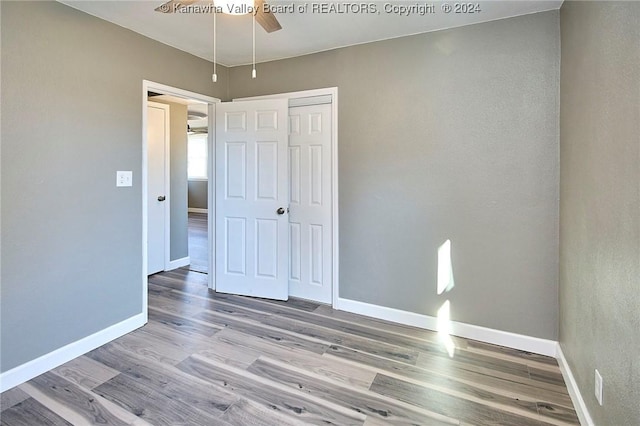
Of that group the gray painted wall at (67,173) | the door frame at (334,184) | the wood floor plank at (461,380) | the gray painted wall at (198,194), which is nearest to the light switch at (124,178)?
the gray painted wall at (67,173)

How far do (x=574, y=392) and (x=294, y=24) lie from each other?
310 centimetres

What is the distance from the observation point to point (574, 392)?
1838 millimetres

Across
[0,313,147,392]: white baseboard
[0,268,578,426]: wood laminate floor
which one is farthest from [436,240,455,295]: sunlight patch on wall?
[0,313,147,392]: white baseboard

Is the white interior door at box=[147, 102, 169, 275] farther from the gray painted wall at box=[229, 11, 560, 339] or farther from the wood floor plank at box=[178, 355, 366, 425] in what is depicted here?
the wood floor plank at box=[178, 355, 366, 425]

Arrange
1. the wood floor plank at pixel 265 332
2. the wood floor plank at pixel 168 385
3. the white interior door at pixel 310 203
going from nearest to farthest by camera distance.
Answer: the wood floor plank at pixel 168 385 → the wood floor plank at pixel 265 332 → the white interior door at pixel 310 203

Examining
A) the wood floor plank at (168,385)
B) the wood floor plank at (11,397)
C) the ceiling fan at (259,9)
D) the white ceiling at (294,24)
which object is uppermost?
the white ceiling at (294,24)

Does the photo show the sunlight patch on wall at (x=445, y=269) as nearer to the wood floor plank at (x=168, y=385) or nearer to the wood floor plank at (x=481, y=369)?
the wood floor plank at (x=481, y=369)

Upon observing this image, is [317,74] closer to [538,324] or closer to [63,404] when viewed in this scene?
[538,324]

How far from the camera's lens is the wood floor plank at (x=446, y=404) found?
5.63 feet

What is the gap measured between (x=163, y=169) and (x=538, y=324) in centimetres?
441

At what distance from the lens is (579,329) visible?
5.96 ft

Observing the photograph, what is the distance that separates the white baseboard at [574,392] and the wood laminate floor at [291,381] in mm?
44

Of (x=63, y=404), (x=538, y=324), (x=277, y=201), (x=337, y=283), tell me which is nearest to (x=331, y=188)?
(x=277, y=201)

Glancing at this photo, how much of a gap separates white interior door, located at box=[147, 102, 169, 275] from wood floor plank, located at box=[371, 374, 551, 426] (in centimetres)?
340
